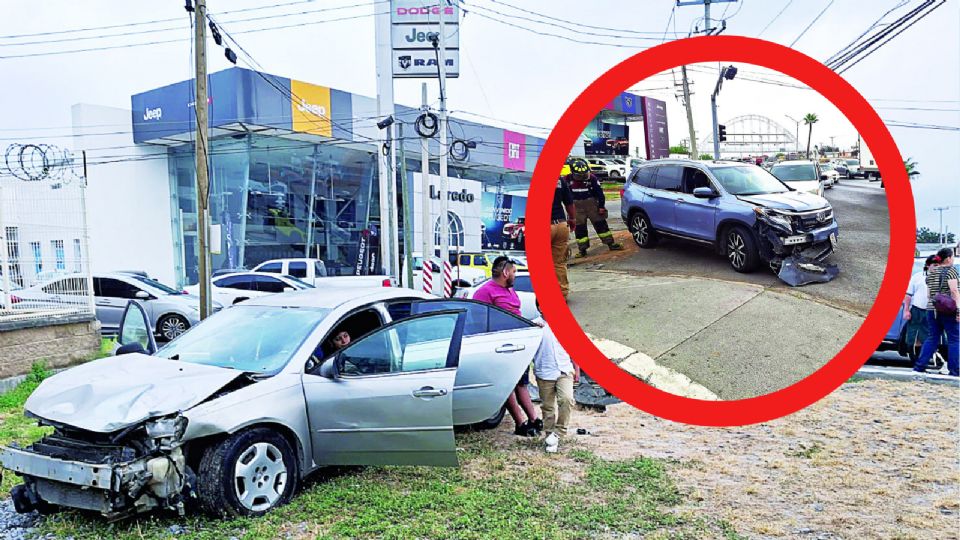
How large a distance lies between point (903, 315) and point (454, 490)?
21.8ft

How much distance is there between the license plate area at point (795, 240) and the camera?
1747 mm

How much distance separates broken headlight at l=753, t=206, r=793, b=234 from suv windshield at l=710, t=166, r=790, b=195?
0.07m

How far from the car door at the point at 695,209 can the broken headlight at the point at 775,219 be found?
108 mm

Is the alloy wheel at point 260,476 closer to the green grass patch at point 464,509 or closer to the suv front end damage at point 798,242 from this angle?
the green grass patch at point 464,509

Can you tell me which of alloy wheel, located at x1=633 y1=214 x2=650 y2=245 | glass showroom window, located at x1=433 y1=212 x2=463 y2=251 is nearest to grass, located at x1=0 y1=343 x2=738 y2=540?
alloy wheel, located at x1=633 y1=214 x2=650 y2=245

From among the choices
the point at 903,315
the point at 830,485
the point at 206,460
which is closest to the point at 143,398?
the point at 206,460

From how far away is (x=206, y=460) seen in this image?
13.8ft

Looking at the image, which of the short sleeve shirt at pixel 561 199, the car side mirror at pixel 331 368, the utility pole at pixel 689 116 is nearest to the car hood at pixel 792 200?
the utility pole at pixel 689 116

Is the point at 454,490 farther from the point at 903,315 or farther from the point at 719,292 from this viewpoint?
the point at 903,315

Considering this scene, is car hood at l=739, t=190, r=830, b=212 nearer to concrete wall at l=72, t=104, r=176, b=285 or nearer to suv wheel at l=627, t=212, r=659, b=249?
suv wheel at l=627, t=212, r=659, b=249

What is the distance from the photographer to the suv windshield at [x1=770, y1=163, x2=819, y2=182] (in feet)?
5.90

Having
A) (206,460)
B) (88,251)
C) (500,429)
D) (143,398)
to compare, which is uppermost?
(88,251)

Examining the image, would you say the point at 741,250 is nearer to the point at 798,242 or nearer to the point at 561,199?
the point at 798,242

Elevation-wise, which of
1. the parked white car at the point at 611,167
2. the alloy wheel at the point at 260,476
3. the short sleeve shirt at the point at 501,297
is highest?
the parked white car at the point at 611,167
